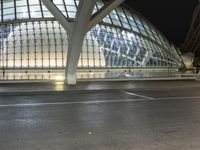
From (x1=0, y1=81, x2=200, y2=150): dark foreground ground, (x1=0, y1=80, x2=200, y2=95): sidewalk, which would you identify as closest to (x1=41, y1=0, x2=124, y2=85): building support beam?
(x1=0, y1=80, x2=200, y2=95): sidewalk

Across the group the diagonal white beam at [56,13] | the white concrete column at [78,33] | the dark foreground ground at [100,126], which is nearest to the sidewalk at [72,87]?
the white concrete column at [78,33]

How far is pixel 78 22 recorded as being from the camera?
1013 inches

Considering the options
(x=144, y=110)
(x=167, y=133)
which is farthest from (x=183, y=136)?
(x=144, y=110)

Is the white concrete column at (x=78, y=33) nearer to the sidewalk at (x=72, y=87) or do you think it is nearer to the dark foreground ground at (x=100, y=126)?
the sidewalk at (x=72, y=87)

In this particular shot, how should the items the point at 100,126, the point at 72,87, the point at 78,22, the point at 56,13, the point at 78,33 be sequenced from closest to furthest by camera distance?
1. the point at 100,126
2. the point at 72,87
3. the point at 78,22
4. the point at 56,13
5. the point at 78,33

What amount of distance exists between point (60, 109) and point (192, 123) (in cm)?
516

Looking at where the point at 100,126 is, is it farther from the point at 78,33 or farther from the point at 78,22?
the point at 78,33

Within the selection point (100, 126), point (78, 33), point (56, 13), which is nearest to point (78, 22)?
point (78, 33)

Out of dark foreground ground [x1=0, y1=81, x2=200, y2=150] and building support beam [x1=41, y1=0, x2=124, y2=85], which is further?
building support beam [x1=41, y1=0, x2=124, y2=85]

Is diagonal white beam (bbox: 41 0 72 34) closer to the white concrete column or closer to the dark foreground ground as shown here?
the white concrete column

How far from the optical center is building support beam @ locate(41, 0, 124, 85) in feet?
81.9

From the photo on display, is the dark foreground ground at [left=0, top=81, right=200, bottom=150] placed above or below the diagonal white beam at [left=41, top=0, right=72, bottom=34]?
below

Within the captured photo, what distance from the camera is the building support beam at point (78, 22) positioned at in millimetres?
24953

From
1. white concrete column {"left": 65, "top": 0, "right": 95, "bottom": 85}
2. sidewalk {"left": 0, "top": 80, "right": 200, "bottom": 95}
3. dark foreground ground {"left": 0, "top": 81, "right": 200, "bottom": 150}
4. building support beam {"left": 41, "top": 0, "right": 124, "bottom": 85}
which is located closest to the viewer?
dark foreground ground {"left": 0, "top": 81, "right": 200, "bottom": 150}
